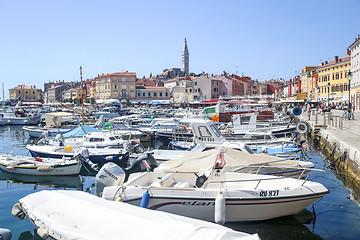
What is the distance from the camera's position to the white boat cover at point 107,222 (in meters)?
6.09

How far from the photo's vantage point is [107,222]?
6801 mm

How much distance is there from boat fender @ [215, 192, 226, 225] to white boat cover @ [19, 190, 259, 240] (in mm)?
2350

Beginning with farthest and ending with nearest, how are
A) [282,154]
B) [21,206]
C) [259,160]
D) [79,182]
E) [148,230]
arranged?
[282,154]
[79,182]
[259,160]
[21,206]
[148,230]

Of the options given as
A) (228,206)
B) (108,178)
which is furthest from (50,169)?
(228,206)

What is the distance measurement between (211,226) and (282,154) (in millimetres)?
12761

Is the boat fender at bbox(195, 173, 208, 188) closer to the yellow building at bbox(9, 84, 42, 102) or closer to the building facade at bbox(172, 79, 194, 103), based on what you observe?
the building facade at bbox(172, 79, 194, 103)

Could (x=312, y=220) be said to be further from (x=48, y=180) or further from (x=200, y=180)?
(x=48, y=180)

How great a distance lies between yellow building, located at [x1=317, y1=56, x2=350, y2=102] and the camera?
64.6m

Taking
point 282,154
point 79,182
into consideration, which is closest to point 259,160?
point 282,154

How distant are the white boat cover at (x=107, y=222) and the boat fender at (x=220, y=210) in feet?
7.71

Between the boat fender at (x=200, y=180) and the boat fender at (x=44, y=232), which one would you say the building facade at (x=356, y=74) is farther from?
the boat fender at (x=44, y=232)

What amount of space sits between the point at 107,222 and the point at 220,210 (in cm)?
358

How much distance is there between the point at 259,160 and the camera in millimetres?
12391

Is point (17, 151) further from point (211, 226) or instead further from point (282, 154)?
point (211, 226)
